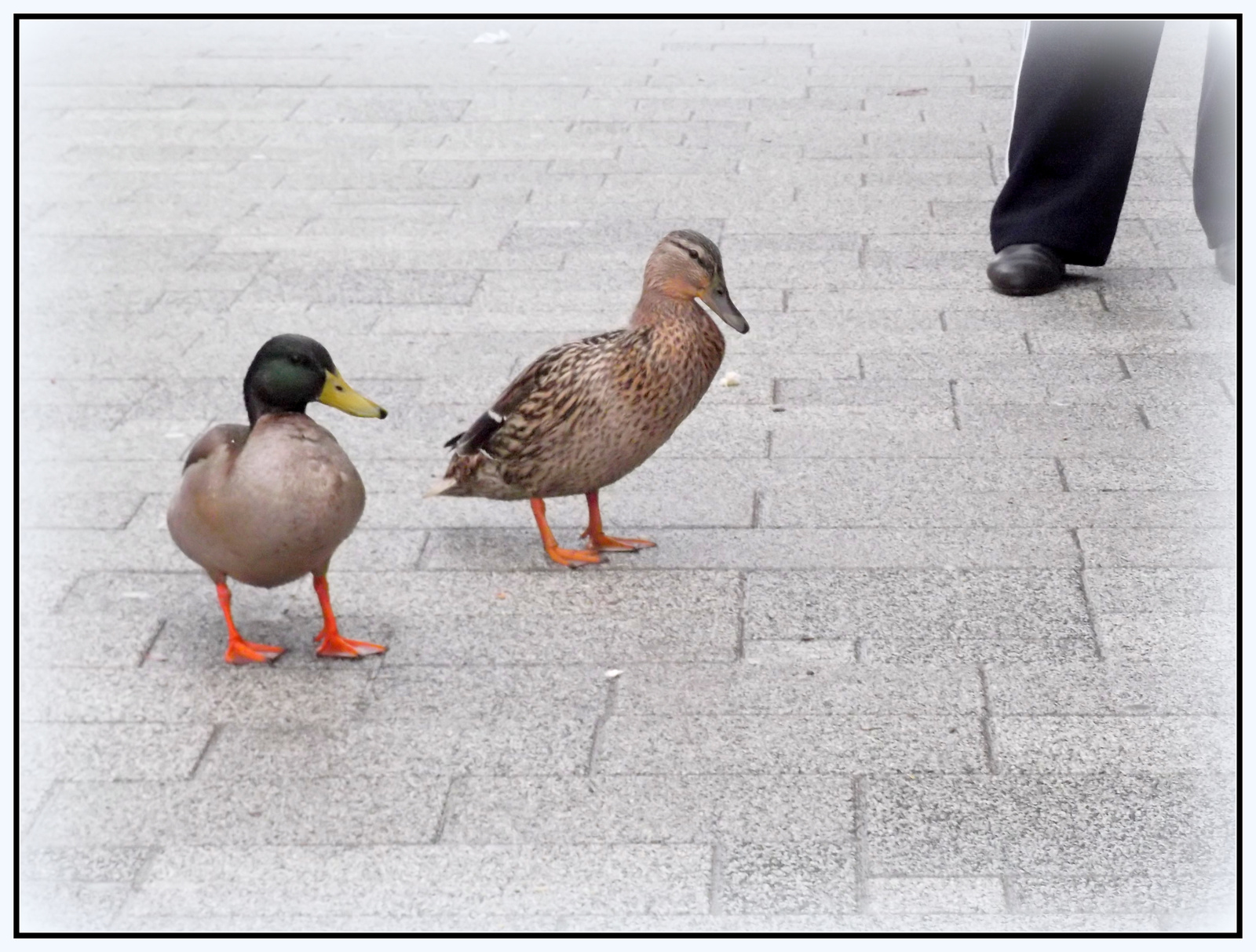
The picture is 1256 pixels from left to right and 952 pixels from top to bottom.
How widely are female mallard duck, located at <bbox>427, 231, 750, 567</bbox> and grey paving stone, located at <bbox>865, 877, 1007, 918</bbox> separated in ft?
5.25

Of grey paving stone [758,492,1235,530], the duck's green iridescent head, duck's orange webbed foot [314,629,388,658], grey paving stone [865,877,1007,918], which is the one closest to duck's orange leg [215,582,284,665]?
duck's orange webbed foot [314,629,388,658]

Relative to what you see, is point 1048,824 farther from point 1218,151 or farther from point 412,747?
point 1218,151

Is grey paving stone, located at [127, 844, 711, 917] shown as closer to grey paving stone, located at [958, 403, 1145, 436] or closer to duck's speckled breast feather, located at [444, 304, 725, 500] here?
duck's speckled breast feather, located at [444, 304, 725, 500]

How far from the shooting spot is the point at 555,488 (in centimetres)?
453

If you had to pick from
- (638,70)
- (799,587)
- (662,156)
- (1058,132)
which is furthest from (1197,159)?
(638,70)

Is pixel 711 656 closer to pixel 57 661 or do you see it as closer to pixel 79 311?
pixel 57 661

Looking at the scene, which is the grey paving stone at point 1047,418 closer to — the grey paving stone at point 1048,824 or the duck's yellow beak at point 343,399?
the grey paving stone at point 1048,824

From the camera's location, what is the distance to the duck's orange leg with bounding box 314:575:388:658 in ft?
13.5

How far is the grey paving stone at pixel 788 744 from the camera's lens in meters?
3.62

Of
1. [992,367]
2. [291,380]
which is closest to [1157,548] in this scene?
[992,367]

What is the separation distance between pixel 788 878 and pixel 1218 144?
4684 millimetres

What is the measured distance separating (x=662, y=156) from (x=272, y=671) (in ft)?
17.4

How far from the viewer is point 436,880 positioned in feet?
10.7

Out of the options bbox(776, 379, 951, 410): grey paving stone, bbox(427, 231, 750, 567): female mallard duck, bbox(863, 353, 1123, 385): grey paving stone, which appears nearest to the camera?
bbox(427, 231, 750, 567): female mallard duck
